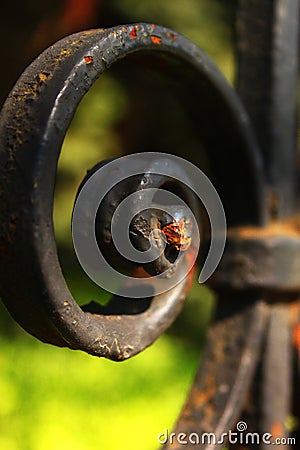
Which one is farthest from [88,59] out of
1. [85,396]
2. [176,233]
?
[85,396]

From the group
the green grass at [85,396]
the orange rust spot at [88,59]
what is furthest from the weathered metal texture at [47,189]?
the green grass at [85,396]

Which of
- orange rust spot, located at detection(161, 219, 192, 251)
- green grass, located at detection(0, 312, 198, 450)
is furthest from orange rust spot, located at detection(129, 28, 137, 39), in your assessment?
green grass, located at detection(0, 312, 198, 450)

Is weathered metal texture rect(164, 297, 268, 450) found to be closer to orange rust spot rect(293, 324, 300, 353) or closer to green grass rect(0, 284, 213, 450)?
orange rust spot rect(293, 324, 300, 353)

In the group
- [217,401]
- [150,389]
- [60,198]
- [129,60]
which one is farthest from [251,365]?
[60,198]

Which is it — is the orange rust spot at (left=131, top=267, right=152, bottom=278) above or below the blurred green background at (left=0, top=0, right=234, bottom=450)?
below

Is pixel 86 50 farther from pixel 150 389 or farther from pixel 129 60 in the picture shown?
pixel 150 389
